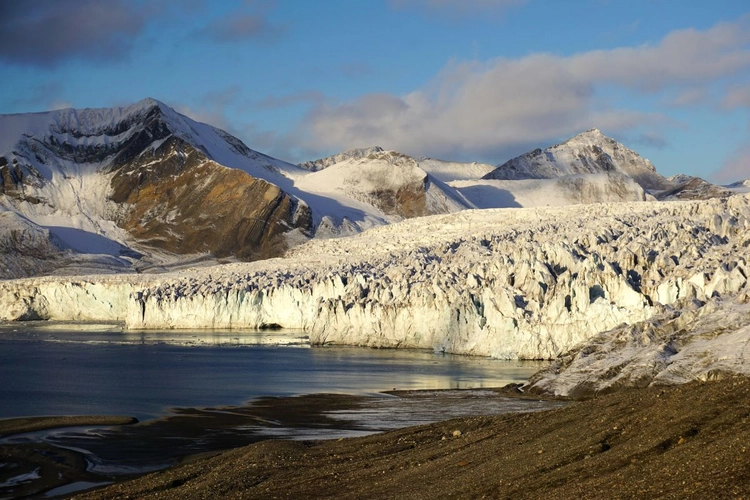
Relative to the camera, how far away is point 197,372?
49000 mm

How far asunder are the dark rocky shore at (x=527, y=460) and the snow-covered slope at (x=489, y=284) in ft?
57.1

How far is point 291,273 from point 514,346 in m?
36.4

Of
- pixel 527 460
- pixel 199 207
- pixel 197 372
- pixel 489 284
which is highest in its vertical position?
pixel 199 207

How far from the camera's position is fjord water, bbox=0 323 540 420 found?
37.4 meters

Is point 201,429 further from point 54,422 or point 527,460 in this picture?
point 527,460

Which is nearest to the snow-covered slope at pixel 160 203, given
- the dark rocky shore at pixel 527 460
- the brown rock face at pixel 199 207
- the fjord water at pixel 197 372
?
the brown rock face at pixel 199 207

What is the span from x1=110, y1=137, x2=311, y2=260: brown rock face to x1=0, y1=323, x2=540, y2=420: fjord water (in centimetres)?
10122

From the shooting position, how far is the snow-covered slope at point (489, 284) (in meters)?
46.5

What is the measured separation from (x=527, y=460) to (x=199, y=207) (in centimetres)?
16974

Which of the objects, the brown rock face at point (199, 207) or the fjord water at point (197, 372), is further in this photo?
the brown rock face at point (199, 207)

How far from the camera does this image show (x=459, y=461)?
17.4 metres

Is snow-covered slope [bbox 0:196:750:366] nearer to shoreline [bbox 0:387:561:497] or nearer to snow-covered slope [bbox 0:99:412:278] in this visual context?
shoreline [bbox 0:387:561:497]

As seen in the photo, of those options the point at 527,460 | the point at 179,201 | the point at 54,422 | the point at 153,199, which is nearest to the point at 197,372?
the point at 54,422

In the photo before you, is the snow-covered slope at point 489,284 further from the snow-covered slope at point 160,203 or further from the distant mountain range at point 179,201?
the snow-covered slope at point 160,203
